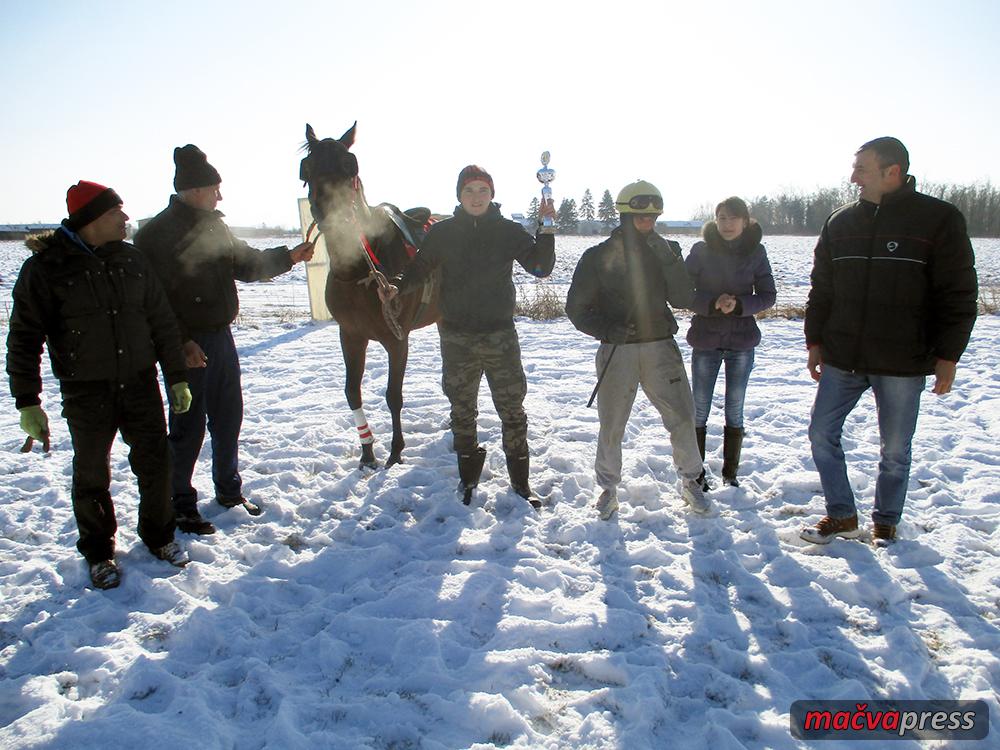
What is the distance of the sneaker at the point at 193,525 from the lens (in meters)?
3.36

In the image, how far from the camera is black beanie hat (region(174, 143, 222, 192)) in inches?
125

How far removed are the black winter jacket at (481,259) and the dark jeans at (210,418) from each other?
130cm

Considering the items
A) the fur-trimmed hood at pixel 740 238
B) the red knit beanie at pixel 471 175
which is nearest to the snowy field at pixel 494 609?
the fur-trimmed hood at pixel 740 238

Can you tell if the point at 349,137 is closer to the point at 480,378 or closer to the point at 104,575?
the point at 480,378

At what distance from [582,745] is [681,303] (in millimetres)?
2200

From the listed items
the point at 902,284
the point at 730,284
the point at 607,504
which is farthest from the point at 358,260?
the point at 902,284

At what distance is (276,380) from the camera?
21.7 feet

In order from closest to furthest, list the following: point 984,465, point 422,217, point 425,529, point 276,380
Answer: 1. point 425,529
2. point 984,465
3. point 422,217
4. point 276,380

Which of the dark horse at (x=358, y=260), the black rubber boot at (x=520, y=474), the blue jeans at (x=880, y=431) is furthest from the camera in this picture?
the black rubber boot at (x=520, y=474)

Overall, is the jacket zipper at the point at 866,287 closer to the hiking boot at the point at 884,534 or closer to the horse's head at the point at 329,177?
the hiking boot at the point at 884,534

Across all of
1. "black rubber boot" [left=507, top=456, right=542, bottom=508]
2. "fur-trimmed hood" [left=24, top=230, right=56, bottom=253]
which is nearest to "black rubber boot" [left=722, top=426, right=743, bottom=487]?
"black rubber boot" [left=507, top=456, right=542, bottom=508]

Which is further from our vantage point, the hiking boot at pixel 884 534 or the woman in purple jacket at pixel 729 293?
the woman in purple jacket at pixel 729 293

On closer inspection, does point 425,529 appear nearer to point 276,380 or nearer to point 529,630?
point 529,630

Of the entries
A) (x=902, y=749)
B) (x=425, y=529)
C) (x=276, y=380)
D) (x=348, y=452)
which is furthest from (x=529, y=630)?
(x=276, y=380)
